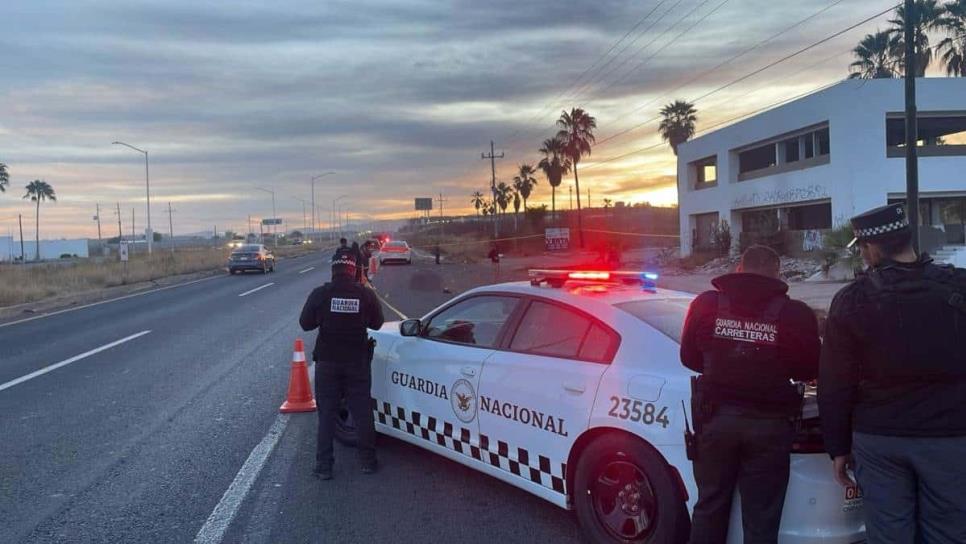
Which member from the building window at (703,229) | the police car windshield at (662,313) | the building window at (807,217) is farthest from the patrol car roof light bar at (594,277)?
the building window at (703,229)

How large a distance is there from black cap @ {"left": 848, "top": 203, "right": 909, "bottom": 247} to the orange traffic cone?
223 inches

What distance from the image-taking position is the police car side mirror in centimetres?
597

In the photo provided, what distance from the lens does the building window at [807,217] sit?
34.8 meters

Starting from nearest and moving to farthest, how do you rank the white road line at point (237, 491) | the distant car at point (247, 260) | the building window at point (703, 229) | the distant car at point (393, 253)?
the white road line at point (237, 491) → the distant car at point (247, 260) → the building window at point (703, 229) → the distant car at point (393, 253)

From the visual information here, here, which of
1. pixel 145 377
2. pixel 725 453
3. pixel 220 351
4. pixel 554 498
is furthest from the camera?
pixel 220 351

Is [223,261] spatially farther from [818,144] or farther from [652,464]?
[652,464]

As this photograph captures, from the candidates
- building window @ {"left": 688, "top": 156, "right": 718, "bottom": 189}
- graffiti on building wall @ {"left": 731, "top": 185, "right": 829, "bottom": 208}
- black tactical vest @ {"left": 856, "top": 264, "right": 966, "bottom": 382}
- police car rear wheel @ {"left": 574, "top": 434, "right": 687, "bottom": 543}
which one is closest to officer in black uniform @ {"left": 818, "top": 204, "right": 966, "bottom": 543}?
black tactical vest @ {"left": 856, "top": 264, "right": 966, "bottom": 382}

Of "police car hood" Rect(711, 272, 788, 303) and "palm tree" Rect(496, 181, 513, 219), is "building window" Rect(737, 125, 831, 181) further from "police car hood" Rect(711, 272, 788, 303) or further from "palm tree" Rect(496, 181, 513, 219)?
"palm tree" Rect(496, 181, 513, 219)

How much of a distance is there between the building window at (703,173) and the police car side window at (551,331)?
38561mm

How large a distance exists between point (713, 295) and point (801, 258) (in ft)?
94.8

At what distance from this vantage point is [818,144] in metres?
33.0

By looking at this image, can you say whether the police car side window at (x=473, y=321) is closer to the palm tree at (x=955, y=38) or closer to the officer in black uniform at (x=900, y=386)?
the officer in black uniform at (x=900, y=386)

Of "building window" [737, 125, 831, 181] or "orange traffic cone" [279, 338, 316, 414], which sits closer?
"orange traffic cone" [279, 338, 316, 414]

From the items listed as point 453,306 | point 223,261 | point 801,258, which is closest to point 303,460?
point 453,306
